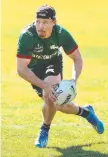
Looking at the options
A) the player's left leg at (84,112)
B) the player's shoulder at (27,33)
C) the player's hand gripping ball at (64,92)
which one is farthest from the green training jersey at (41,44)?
the player's left leg at (84,112)

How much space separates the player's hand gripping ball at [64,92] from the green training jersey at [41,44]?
608 mm

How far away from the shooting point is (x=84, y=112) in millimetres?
9758

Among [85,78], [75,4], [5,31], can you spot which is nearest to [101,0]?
[75,4]

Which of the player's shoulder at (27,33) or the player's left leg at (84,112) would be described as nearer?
the player's shoulder at (27,33)

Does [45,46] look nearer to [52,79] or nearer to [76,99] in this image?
[52,79]

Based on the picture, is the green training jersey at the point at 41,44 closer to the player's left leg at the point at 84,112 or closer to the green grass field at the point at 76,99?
the player's left leg at the point at 84,112

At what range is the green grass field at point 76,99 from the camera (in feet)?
29.0

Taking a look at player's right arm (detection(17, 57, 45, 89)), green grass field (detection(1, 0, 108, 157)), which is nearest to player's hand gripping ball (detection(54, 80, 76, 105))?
player's right arm (detection(17, 57, 45, 89))

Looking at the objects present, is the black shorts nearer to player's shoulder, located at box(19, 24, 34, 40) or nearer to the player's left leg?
the player's left leg

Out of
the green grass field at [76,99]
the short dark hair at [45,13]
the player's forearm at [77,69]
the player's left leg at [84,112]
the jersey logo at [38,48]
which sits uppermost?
the short dark hair at [45,13]

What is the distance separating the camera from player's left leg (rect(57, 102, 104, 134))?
30.6ft

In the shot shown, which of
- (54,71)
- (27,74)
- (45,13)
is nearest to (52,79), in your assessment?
(54,71)

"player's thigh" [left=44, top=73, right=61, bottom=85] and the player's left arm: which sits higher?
the player's left arm

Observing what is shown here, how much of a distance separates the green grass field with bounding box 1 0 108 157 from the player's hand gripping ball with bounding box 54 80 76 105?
28.4 inches
